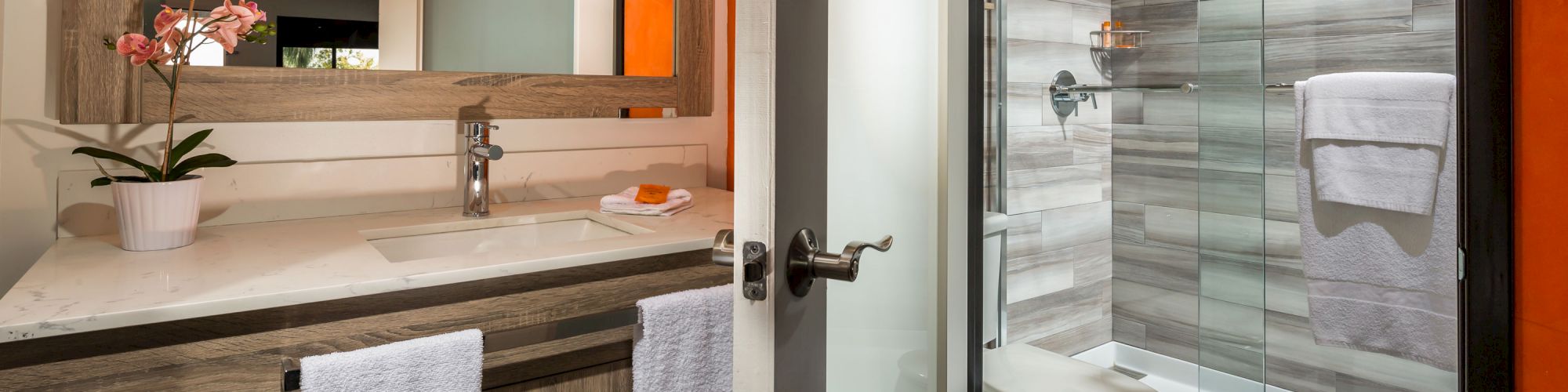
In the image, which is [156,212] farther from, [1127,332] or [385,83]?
[1127,332]

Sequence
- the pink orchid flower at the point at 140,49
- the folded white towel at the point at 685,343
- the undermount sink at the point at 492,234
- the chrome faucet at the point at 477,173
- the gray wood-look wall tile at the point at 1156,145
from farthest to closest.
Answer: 1. the chrome faucet at the point at 477,173
2. the undermount sink at the point at 492,234
3. the folded white towel at the point at 685,343
4. the pink orchid flower at the point at 140,49
5. the gray wood-look wall tile at the point at 1156,145

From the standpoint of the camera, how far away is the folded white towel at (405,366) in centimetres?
102

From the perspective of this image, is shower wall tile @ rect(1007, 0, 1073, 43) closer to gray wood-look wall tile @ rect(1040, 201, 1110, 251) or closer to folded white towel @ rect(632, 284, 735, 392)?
gray wood-look wall tile @ rect(1040, 201, 1110, 251)

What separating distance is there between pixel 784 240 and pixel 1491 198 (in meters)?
0.70

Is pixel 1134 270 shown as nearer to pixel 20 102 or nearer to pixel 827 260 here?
pixel 827 260

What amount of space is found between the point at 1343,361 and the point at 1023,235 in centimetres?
34

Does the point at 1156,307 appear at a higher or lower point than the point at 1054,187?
lower

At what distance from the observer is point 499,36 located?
172 centimetres

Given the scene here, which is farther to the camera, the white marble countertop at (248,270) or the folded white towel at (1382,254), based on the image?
the white marble countertop at (248,270)

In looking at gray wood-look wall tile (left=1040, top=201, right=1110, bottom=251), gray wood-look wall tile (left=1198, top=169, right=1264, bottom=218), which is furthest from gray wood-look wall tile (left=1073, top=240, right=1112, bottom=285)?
gray wood-look wall tile (left=1198, top=169, right=1264, bottom=218)

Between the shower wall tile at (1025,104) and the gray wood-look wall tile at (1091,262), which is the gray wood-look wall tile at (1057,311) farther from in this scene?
the shower wall tile at (1025,104)

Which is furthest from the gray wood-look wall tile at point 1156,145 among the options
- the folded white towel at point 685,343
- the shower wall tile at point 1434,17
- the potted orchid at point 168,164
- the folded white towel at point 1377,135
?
the potted orchid at point 168,164

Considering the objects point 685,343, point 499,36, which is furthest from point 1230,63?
point 499,36

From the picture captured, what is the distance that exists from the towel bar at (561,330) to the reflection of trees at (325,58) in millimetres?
679
